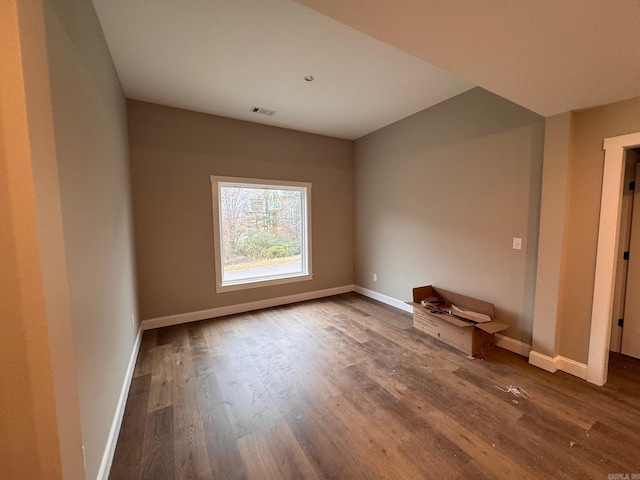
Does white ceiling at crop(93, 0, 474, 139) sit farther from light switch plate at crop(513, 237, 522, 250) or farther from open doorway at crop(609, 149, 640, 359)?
open doorway at crop(609, 149, 640, 359)

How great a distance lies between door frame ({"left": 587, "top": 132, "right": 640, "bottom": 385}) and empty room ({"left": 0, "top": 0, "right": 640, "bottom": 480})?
18mm

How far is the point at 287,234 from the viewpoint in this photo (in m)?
4.57

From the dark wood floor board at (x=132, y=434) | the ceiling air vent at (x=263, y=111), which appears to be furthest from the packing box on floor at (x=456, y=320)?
the ceiling air vent at (x=263, y=111)

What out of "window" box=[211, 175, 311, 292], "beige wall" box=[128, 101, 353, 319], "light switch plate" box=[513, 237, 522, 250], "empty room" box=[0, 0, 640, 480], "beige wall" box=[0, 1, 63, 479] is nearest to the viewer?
"beige wall" box=[0, 1, 63, 479]

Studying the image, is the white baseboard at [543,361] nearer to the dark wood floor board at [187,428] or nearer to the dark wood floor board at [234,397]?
the dark wood floor board at [234,397]

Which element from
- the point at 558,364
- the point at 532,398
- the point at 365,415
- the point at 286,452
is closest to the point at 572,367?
the point at 558,364

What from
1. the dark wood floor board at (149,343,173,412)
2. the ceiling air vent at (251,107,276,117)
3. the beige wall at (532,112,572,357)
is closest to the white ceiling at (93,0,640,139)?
the ceiling air vent at (251,107,276,117)

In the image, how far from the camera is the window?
3.94 m

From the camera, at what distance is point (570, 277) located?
2400 mm

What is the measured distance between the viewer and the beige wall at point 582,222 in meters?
2.20

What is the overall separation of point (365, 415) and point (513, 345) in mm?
1953

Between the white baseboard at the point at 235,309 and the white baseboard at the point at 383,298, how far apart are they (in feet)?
0.70

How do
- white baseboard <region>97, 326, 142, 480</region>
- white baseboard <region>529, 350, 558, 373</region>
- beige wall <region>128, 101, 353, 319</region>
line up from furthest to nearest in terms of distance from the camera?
1. beige wall <region>128, 101, 353, 319</region>
2. white baseboard <region>529, 350, 558, 373</region>
3. white baseboard <region>97, 326, 142, 480</region>

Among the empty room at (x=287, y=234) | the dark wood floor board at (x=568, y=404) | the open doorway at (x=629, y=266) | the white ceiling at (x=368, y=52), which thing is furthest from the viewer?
the open doorway at (x=629, y=266)
